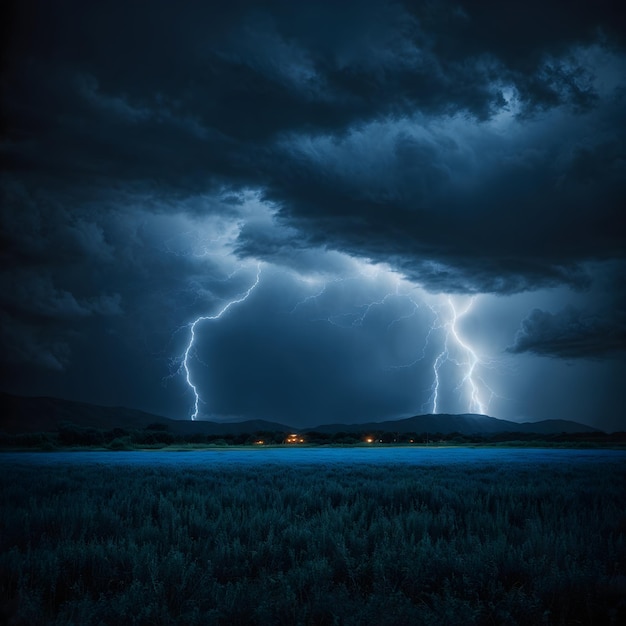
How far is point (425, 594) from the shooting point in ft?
14.3

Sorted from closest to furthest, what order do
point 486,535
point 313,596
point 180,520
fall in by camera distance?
1. point 313,596
2. point 486,535
3. point 180,520

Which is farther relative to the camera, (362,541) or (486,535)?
(486,535)

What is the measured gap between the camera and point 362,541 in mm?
6027

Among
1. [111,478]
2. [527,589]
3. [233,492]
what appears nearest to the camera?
[527,589]

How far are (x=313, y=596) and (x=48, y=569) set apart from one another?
8.94ft

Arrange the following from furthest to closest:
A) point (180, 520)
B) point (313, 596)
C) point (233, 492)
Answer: point (233, 492) → point (180, 520) → point (313, 596)

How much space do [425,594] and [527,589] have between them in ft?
3.30

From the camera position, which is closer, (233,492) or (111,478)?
(233,492)

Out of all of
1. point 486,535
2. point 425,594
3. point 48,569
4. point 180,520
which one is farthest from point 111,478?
point 425,594

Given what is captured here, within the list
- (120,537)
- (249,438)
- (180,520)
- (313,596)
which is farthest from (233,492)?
(249,438)

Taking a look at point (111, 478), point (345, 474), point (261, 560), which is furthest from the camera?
point (345, 474)

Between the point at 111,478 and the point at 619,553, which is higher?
the point at 619,553

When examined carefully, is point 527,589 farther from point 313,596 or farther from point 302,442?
point 302,442

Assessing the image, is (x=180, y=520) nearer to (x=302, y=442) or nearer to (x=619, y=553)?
(x=619, y=553)
